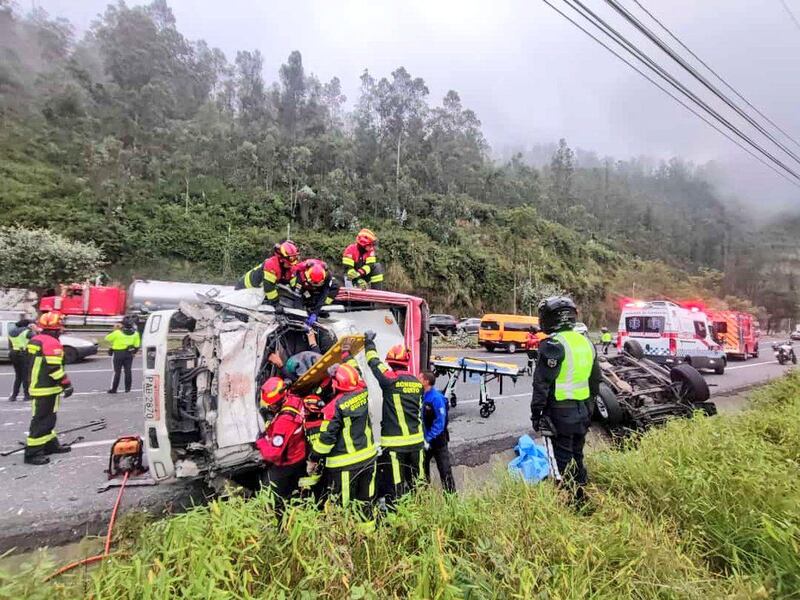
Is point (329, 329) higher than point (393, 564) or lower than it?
higher

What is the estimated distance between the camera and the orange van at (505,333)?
21375 mm

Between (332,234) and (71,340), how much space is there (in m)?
22.9

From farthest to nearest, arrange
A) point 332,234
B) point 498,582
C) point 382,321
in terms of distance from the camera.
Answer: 1. point 332,234
2. point 382,321
3. point 498,582

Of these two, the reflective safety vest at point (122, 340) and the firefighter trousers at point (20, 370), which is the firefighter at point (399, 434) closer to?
the reflective safety vest at point (122, 340)

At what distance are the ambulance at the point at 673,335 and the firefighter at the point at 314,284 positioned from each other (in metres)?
10.4

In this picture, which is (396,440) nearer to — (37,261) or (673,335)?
(673,335)

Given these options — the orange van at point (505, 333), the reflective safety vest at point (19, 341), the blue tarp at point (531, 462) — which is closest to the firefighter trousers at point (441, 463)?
the blue tarp at point (531, 462)

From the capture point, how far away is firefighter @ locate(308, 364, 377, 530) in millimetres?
3219

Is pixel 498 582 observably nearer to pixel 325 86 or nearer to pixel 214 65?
pixel 325 86

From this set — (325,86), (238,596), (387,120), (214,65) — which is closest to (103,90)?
(214,65)

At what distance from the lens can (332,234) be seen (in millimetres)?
33500

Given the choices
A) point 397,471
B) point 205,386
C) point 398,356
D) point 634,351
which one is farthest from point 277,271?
point 634,351

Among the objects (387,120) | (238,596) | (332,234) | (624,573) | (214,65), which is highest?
(214,65)

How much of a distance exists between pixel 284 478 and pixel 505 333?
748 inches
